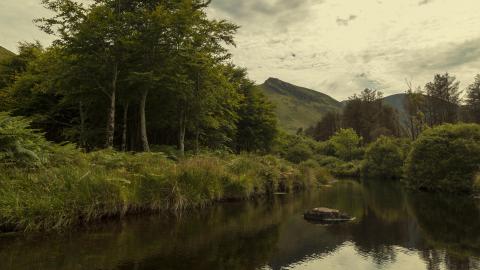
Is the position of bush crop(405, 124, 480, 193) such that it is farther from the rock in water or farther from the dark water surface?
the rock in water

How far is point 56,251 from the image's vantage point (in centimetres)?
1021

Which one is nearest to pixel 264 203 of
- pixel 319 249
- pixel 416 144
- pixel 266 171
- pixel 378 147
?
pixel 266 171

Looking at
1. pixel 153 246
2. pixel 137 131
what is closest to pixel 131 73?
pixel 137 131

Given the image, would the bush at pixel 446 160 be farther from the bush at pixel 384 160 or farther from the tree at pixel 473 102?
the tree at pixel 473 102

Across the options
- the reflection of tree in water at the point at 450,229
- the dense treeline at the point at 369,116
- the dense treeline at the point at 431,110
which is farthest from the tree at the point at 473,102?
the reflection of tree in water at the point at 450,229

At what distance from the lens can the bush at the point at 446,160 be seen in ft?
102

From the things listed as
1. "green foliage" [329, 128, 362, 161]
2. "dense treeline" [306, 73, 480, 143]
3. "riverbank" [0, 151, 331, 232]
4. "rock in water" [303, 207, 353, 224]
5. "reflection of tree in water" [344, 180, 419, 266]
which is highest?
"dense treeline" [306, 73, 480, 143]

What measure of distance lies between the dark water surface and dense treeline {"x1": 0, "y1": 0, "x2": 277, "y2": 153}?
10.5 metres

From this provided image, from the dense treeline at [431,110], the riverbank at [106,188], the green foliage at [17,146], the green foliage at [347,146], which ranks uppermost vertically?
the dense treeline at [431,110]

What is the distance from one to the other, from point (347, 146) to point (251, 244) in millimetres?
71133

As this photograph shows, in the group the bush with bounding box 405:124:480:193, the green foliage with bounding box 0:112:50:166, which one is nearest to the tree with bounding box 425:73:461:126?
the bush with bounding box 405:124:480:193

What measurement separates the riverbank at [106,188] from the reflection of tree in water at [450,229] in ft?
33.1

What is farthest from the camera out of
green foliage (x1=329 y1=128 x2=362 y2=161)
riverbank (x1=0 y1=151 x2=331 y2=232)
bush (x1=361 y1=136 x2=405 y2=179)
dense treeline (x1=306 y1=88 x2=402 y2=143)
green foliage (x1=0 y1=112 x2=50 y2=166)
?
dense treeline (x1=306 y1=88 x2=402 y2=143)

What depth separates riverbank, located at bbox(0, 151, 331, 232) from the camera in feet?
39.2
